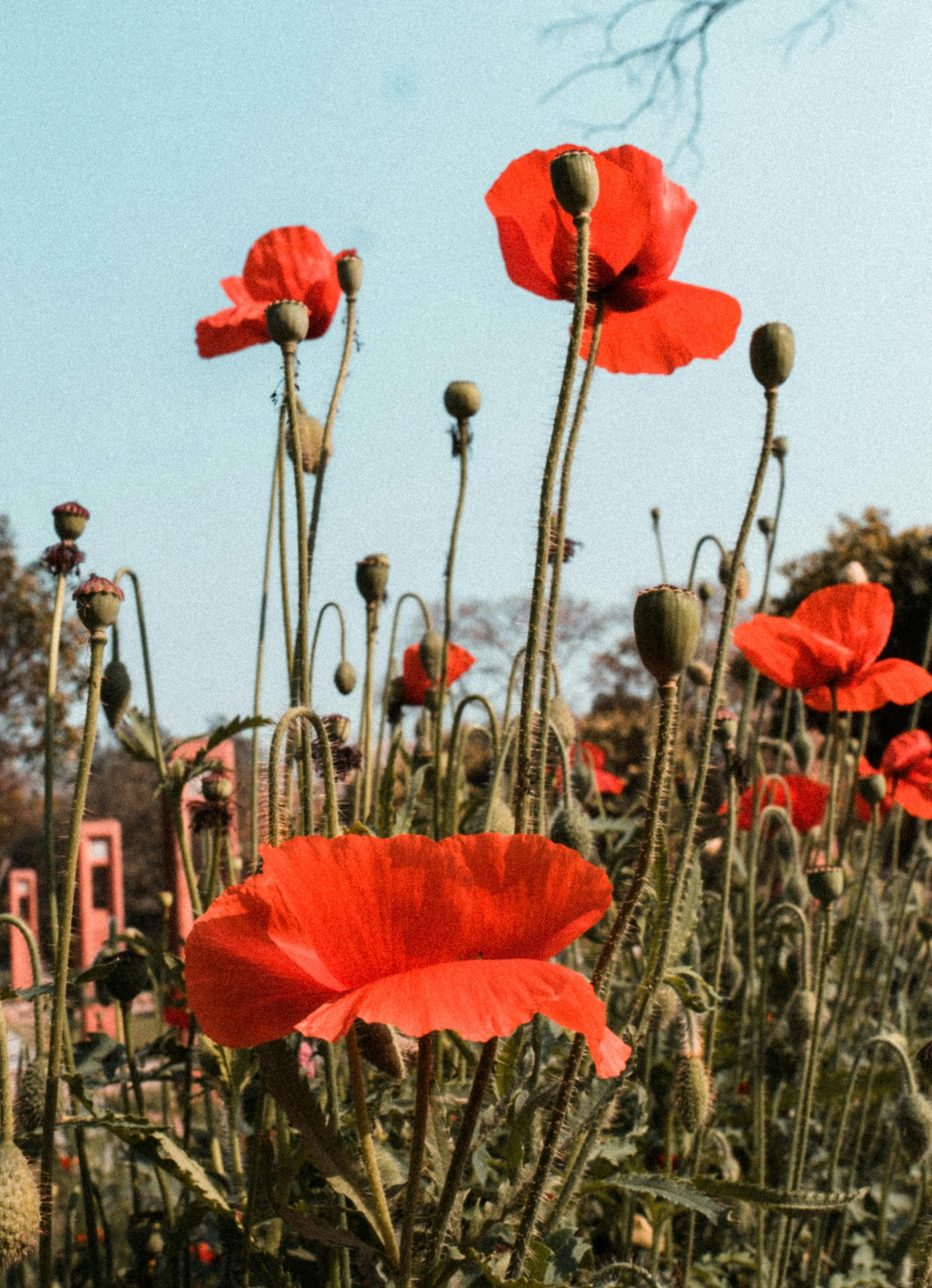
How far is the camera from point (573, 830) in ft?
4.20

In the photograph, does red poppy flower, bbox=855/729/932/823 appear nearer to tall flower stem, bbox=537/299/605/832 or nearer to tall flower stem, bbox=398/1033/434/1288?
tall flower stem, bbox=537/299/605/832

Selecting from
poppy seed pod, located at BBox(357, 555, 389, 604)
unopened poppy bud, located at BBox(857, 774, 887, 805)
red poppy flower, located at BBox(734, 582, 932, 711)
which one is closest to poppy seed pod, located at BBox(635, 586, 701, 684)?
poppy seed pod, located at BBox(357, 555, 389, 604)

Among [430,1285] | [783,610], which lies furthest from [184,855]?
[783,610]

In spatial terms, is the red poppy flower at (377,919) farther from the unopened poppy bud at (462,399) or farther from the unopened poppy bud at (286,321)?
the unopened poppy bud at (462,399)

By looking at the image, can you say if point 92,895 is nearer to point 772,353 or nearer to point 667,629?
point 772,353

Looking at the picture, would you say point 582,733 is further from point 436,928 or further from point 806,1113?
point 436,928

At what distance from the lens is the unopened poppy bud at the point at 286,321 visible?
3.58ft

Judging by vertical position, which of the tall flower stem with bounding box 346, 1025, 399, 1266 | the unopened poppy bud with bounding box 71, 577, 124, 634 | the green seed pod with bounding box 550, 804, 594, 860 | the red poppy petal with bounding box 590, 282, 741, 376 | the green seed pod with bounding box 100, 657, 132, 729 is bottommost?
the tall flower stem with bounding box 346, 1025, 399, 1266

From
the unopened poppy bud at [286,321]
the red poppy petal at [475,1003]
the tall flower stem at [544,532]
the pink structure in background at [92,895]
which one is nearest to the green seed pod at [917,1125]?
the tall flower stem at [544,532]

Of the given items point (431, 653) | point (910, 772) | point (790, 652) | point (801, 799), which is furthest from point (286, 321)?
point (801, 799)

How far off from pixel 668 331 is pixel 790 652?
744mm

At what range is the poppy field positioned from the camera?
680 millimetres

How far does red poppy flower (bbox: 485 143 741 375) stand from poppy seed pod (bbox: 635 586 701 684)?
16.9 inches

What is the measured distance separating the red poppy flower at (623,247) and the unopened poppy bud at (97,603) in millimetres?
486
